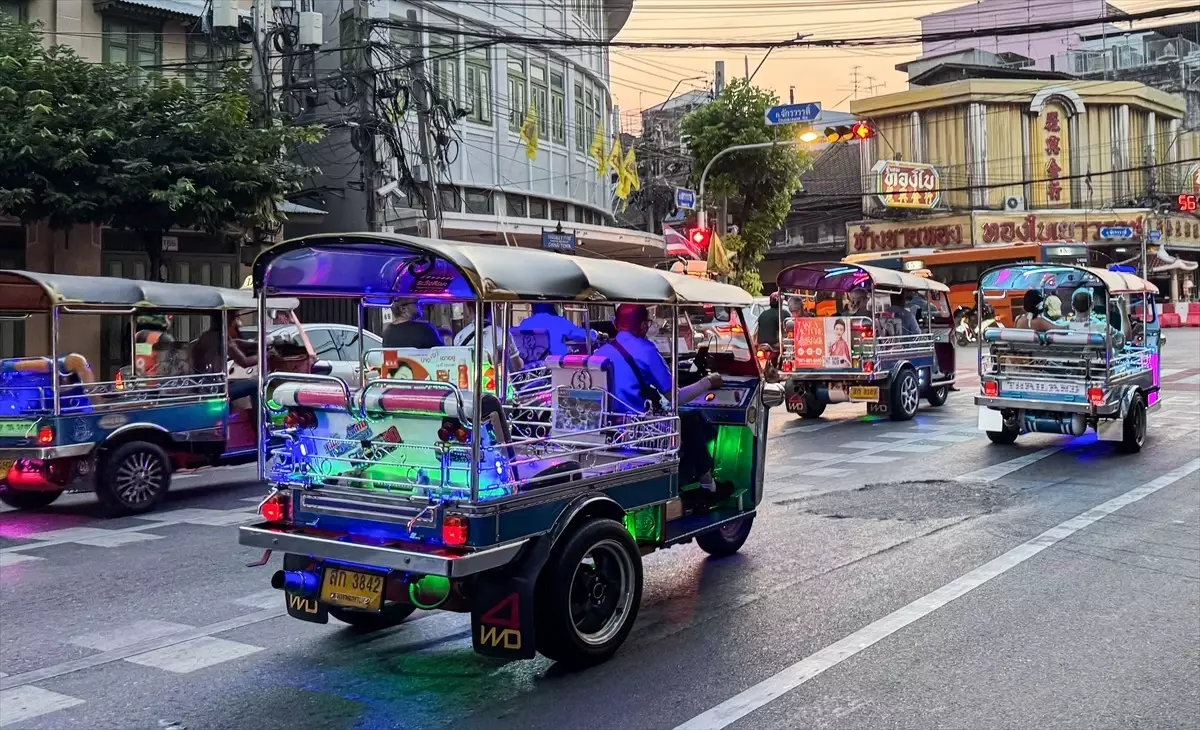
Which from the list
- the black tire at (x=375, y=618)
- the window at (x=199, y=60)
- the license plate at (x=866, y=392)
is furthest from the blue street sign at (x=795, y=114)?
the black tire at (x=375, y=618)

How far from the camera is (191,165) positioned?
1647 cm

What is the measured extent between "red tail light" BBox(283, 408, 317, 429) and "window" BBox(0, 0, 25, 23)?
1704 centimetres

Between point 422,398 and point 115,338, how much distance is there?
1561cm

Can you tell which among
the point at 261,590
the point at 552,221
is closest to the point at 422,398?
the point at 261,590

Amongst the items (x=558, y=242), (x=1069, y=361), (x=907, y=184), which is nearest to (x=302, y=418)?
(x=1069, y=361)

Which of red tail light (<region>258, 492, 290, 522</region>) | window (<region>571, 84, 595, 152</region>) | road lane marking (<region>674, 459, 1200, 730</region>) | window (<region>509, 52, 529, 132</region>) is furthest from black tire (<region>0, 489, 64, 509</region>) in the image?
window (<region>571, 84, 595, 152</region>)

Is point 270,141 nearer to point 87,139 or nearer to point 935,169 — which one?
point 87,139

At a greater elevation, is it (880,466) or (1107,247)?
(1107,247)

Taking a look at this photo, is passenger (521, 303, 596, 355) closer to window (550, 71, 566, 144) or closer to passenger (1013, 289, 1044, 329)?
passenger (1013, 289, 1044, 329)

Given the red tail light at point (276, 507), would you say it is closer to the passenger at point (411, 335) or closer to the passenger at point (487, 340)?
the passenger at point (411, 335)

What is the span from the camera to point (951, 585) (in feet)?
22.1

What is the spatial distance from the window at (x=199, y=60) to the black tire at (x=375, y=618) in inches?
653

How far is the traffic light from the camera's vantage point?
19.0 m

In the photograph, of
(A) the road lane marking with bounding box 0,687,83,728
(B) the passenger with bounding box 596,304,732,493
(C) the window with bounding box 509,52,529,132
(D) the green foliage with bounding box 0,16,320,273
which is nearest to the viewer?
(A) the road lane marking with bounding box 0,687,83,728
